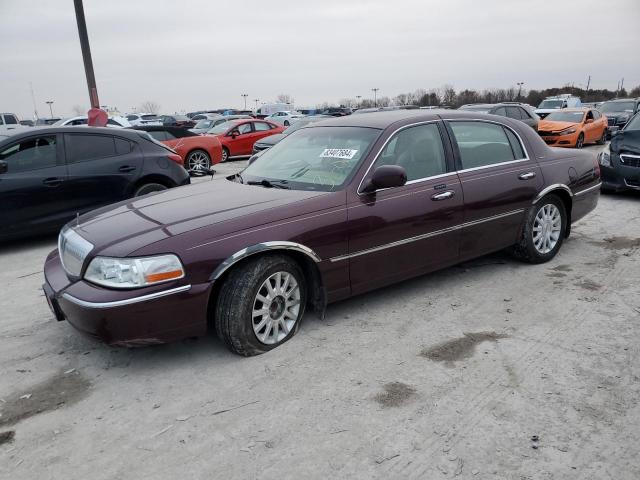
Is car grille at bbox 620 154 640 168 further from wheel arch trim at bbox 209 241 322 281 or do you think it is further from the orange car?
the orange car

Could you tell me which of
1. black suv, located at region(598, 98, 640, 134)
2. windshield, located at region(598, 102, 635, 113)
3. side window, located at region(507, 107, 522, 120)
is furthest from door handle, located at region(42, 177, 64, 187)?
windshield, located at region(598, 102, 635, 113)

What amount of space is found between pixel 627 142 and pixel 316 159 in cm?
653

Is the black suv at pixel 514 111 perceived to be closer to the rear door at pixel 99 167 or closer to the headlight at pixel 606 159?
the headlight at pixel 606 159

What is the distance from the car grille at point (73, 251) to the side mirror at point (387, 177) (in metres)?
1.99

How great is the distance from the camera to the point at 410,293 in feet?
15.1

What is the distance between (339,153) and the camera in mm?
4219

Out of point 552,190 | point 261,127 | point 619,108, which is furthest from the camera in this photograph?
point 619,108

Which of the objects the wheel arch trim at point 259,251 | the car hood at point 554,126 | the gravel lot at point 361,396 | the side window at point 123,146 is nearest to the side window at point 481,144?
the gravel lot at point 361,396

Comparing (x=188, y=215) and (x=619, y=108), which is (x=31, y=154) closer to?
(x=188, y=215)

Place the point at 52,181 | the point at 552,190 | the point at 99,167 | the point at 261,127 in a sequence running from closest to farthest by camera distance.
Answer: the point at 552,190
the point at 52,181
the point at 99,167
the point at 261,127

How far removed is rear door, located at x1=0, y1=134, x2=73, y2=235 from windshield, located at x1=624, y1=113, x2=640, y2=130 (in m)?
8.79

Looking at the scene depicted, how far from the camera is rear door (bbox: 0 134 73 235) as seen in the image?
20.1 ft

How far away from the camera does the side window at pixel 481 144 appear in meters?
4.64

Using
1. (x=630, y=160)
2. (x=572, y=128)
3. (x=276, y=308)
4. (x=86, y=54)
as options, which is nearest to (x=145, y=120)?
(x=86, y=54)
